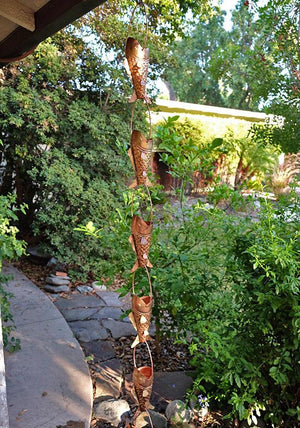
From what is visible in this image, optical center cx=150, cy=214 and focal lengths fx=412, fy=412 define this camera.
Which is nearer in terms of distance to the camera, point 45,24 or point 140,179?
point 140,179

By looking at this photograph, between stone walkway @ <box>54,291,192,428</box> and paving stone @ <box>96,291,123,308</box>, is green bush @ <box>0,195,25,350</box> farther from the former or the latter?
paving stone @ <box>96,291,123,308</box>

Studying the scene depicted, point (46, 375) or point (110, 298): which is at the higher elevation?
point (46, 375)

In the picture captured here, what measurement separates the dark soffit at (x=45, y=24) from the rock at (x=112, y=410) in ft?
7.08

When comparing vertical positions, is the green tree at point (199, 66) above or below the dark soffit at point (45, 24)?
above

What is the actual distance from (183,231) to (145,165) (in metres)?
1.99

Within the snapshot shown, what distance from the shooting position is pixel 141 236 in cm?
109

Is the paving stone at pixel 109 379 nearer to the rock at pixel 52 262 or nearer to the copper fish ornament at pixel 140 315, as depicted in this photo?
the copper fish ornament at pixel 140 315

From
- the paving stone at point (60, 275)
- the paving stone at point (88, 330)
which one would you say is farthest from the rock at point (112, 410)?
the paving stone at point (60, 275)

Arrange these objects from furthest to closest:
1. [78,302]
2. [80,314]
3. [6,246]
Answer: [78,302] < [80,314] < [6,246]

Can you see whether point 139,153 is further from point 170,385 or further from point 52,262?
point 52,262

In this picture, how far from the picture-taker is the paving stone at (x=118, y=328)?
3.81 metres

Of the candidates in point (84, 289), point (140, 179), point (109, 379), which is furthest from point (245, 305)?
point (84, 289)

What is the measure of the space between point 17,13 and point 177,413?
7.67 ft

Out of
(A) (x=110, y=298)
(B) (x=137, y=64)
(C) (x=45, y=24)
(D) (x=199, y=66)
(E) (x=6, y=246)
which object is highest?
(D) (x=199, y=66)
